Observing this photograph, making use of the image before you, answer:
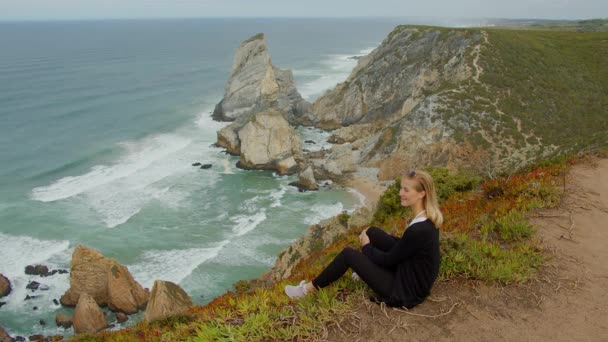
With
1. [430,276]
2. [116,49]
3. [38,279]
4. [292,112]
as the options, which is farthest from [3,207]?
[116,49]

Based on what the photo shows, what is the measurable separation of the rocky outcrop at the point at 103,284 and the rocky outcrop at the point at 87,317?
1.26m

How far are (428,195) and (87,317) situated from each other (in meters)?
23.2

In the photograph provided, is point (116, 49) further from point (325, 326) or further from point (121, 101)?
point (325, 326)

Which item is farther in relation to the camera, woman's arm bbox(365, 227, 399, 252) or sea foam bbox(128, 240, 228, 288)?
sea foam bbox(128, 240, 228, 288)

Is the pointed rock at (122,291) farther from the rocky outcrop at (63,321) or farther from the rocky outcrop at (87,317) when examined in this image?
the rocky outcrop at (63,321)

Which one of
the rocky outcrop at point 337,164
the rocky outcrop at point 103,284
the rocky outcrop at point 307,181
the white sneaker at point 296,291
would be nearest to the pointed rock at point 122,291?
the rocky outcrop at point 103,284

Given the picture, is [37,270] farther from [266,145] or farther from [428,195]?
[428,195]

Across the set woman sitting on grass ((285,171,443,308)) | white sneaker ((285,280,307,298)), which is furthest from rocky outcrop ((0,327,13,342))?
woman sitting on grass ((285,171,443,308))

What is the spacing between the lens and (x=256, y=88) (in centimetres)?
6450

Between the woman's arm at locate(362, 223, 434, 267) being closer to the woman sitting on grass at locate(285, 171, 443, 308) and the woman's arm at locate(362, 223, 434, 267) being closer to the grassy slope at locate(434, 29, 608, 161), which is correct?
the woman sitting on grass at locate(285, 171, 443, 308)

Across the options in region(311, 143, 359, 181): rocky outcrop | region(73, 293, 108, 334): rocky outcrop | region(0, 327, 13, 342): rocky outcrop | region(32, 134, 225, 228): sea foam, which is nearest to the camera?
region(0, 327, 13, 342): rocky outcrop

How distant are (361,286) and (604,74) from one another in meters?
54.5

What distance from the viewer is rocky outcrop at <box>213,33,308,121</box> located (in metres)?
64.1

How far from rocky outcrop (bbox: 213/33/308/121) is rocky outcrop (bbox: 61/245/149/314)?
Result: 3963 cm
